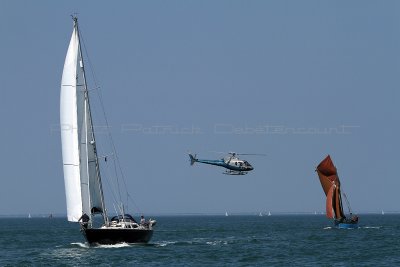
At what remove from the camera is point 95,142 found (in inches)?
3214

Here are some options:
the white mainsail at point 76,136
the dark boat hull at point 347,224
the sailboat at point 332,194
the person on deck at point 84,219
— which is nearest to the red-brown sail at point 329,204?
the sailboat at point 332,194

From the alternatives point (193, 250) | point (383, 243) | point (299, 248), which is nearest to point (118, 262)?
point (193, 250)

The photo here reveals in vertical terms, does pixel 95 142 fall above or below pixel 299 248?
above

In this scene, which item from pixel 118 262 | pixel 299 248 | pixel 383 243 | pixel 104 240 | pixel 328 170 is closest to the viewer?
pixel 118 262

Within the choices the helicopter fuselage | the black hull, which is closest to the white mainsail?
the black hull

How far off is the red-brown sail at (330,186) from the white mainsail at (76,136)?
64.2 metres

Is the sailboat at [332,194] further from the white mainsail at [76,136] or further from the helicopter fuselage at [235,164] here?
the white mainsail at [76,136]

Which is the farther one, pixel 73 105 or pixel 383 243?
pixel 383 243

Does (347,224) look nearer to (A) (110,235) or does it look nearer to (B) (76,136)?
(A) (110,235)

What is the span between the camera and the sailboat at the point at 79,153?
80.2 m

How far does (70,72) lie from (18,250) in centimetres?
2015

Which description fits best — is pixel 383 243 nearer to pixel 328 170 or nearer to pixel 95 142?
pixel 95 142

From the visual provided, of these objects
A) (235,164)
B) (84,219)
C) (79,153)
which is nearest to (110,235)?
(84,219)

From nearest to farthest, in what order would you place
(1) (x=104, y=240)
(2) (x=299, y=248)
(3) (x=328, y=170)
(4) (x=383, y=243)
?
(1) (x=104, y=240)
(2) (x=299, y=248)
(4) (x=383, y=243)
(3) (x=328, y=170)
